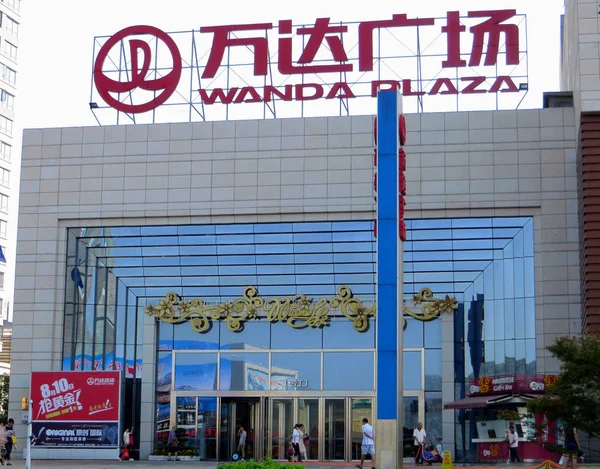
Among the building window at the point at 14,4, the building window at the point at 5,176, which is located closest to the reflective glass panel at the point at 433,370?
the building window at the point at 5,176

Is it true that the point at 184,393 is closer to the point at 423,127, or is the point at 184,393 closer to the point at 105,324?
the point at 105,324

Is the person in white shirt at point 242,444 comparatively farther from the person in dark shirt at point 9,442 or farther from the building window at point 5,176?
the building window at point 5,176

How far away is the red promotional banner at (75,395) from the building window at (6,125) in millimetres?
71833

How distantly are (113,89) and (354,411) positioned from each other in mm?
18267

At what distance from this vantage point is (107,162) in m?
47.3

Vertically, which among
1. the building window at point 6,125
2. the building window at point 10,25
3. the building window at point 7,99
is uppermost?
the building window at point 10,25

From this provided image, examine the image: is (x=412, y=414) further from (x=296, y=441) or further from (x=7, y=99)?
(x=7, y=99)

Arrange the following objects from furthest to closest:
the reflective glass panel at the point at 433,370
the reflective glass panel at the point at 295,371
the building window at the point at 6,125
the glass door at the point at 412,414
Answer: the building window at the point at 6,125 → the reflective glass panel at the point at 295,371 → the reflective glass panel at the point at 433,370 → the glass door at the point at 412,414

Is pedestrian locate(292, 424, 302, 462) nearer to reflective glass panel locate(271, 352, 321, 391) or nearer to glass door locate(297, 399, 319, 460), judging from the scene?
glass door locate(297, 399, 319, 460)

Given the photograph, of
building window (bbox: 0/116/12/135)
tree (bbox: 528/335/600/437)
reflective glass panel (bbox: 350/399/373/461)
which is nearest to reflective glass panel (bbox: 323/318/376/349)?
reflective glass panel (bbox: 350/399/373/461)

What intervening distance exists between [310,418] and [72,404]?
10298 millimetres

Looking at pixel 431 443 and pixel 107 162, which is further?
pixel 107 162

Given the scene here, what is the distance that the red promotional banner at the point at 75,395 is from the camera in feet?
148

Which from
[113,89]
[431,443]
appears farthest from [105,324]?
[431,443]
